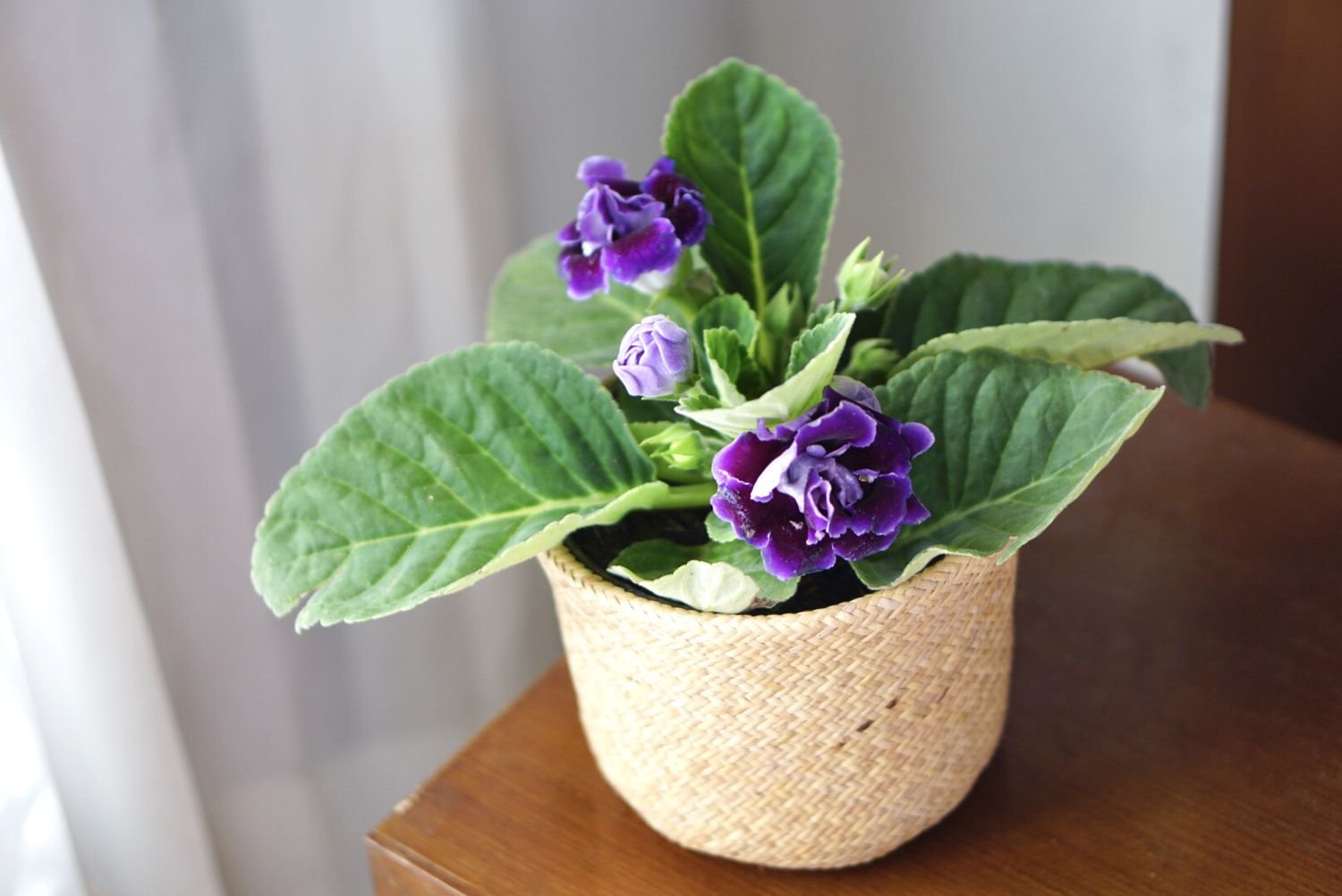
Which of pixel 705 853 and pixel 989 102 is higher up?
pixel 989 102

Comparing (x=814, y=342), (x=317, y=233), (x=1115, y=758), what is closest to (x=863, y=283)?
(x=814, y=342)

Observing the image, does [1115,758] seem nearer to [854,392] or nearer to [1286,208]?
[854,392]

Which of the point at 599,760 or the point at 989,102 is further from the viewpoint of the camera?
the point at 989,102

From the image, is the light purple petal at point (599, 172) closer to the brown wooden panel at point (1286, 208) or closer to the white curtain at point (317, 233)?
the white curtain at point (317, 233)

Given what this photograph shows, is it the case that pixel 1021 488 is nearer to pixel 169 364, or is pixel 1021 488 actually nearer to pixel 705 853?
pixel 705 853

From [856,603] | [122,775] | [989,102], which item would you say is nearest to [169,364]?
[122,775]

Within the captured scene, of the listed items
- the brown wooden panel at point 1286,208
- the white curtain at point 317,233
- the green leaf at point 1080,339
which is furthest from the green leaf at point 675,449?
the brown wooden panel at point 1286,208
